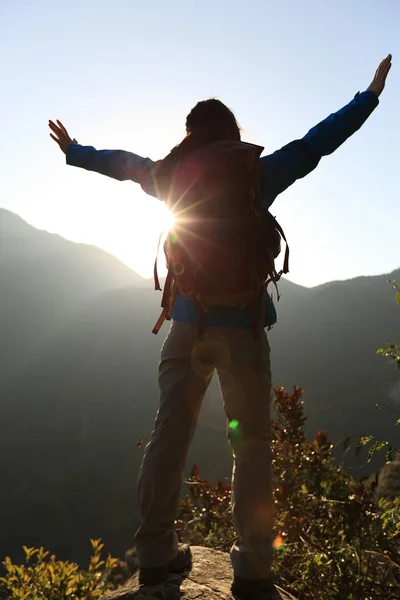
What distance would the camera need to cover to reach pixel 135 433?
64.1m

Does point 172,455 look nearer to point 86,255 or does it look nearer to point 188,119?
point 188,119

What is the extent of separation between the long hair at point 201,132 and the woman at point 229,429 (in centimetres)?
1

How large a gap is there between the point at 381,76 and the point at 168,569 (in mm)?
2917

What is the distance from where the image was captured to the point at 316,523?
3080mm

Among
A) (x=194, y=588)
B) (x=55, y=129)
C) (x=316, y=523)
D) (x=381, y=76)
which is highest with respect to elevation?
(x=381, y=76)

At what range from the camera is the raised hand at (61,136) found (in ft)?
8.74

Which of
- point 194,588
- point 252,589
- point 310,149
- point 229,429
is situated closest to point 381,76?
point 310,149

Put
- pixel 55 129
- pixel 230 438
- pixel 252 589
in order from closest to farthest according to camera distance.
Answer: pixel 252 589 → pixel 230 438 → pixel 55 129

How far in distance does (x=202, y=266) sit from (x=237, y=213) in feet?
0.96

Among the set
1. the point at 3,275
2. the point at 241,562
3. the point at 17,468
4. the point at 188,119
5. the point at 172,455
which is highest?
the point at 3,275

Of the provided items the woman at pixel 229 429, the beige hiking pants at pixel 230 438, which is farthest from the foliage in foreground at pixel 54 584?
the beige hiking pants at pixel 230 438

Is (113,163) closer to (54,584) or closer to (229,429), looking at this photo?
(229,429)

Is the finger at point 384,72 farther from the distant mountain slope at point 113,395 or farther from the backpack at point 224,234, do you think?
the distant mountain slope at point 113,395

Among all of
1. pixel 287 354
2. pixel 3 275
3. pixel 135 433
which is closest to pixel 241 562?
pixel 135 433
